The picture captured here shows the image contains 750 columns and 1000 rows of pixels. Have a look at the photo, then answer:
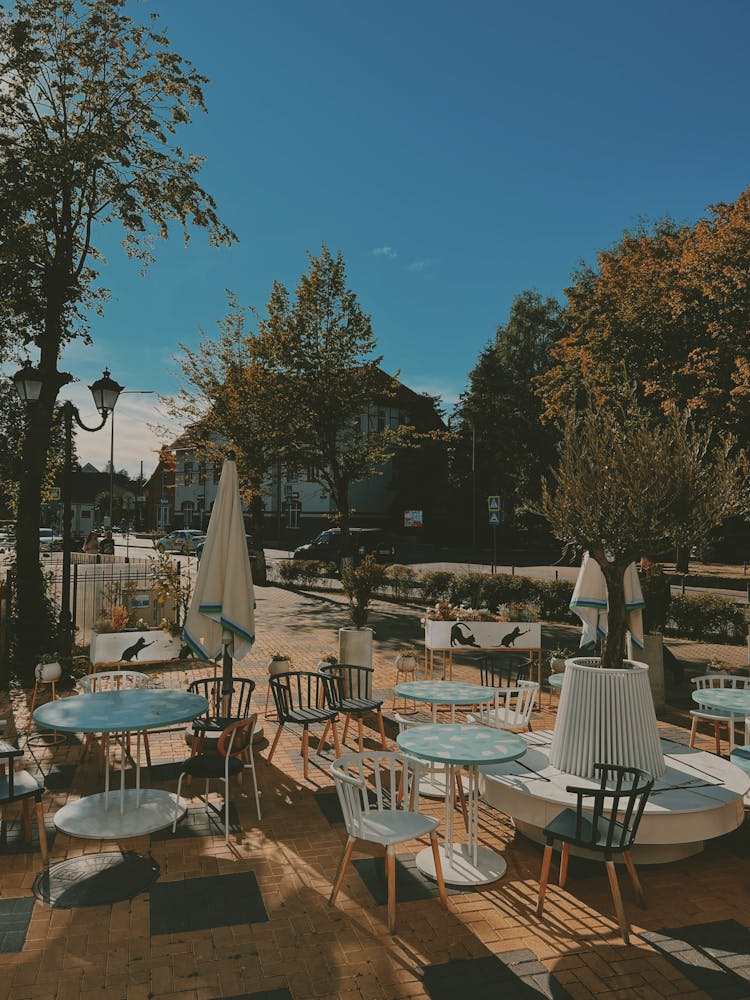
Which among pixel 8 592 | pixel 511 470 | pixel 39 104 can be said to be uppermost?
pixel 39 104

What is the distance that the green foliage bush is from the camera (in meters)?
16.0

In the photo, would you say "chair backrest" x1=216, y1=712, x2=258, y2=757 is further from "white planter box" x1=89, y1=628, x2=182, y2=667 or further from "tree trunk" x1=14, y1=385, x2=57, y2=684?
"tree trunk" x1=14, y1=385, x2=57, y2=684

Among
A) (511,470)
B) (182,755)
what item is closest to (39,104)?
(182,755)

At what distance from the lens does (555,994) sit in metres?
3.64

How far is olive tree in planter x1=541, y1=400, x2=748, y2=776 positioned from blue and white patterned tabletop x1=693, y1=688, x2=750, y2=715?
176 cm

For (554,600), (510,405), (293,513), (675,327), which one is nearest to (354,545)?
(510,405)

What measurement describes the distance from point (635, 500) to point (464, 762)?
97.2 inches

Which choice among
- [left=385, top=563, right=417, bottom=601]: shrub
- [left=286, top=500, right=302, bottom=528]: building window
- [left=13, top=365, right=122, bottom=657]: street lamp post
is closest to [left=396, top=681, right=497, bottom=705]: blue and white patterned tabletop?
[left=13, top=365, right=122, bottom=657]: street lamp post

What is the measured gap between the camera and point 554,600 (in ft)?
60.5

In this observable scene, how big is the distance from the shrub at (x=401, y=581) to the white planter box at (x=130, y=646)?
45.8ft

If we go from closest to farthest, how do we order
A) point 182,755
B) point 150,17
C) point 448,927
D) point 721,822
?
point 448,927, point 721,822, point 182,755, point 150,17

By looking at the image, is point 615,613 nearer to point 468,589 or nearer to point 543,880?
point 543,880

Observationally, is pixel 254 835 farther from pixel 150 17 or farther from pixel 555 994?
pixel 150 17

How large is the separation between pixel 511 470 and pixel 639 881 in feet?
133
